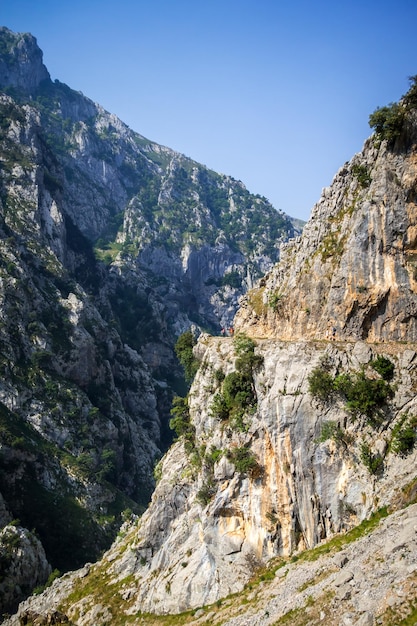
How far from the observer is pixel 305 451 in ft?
151

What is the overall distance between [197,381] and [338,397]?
81.4 feet

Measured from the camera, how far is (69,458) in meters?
105

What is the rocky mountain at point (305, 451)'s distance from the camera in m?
39.4

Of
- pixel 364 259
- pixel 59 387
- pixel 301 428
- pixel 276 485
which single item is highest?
pixel 364 259

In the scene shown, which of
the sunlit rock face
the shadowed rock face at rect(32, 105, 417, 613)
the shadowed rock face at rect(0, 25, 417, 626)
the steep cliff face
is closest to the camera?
the shadowed rock face at rect(0, 25, 417, 626)

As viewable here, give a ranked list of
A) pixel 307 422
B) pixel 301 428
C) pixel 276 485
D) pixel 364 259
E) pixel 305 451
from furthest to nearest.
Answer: pixel 364 259
pixel 276 485
pixel 301 428
pixel 307 422
pixel 305 451

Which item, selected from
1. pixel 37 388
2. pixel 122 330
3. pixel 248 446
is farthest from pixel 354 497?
pixel 122 330

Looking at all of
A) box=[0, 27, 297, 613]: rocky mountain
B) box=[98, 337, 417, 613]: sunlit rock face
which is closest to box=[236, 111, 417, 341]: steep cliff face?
box=[98, 337, 417, 613]: sunlit rock face

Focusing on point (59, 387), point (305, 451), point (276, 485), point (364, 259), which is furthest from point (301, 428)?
point (59, 387)

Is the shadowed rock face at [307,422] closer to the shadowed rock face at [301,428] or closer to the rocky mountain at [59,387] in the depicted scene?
the shadowed rock face at [301,428]

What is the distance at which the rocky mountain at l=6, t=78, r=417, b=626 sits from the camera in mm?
39406

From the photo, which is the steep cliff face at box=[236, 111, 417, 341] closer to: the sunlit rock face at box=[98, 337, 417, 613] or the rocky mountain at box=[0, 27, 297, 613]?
the sunlit rock face at box=[98, 337, 417, 613]

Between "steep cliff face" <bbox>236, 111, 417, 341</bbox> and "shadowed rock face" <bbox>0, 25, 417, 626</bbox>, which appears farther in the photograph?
"steep cliff face" <bbox>236, 111, 417, 341</bbox>

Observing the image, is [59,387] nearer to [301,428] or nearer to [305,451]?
[301,428]
